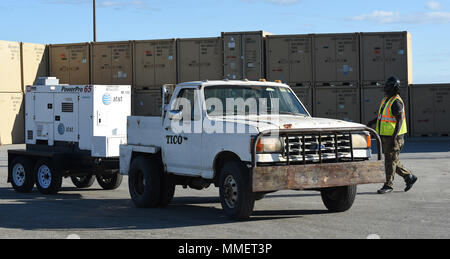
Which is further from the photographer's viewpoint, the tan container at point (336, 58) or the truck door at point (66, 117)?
the tan container at point (336, 58)

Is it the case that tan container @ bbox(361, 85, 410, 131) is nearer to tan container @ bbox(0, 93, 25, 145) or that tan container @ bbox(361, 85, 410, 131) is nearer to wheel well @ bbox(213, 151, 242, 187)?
tan container @ bbox(0, 93, 25, 145)

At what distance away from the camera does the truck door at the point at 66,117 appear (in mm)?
13375

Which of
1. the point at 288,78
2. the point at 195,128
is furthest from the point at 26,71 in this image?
the point at 195,128

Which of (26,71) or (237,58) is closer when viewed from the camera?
(237,58)

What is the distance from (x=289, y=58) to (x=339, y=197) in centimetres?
1415

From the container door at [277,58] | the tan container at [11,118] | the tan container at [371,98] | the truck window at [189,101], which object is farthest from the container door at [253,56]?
the truck window at [189,101]

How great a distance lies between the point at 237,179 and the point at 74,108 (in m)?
5.40

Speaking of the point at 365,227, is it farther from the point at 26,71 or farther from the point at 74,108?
the point at 26,71

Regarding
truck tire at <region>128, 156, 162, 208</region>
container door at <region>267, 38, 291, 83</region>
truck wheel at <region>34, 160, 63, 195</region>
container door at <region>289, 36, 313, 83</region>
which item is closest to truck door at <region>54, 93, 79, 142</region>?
truck wheel at <region>34, 160, 63, 195</region>

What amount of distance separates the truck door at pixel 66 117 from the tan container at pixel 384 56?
42.0 ft

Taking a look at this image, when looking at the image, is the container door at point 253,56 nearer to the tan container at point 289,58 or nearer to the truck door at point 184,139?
the tan container at point 289,58

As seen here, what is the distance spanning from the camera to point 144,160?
11172 mm

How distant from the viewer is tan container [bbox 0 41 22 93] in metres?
25.4

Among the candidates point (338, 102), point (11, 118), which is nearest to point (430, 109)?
point (338, 102)
